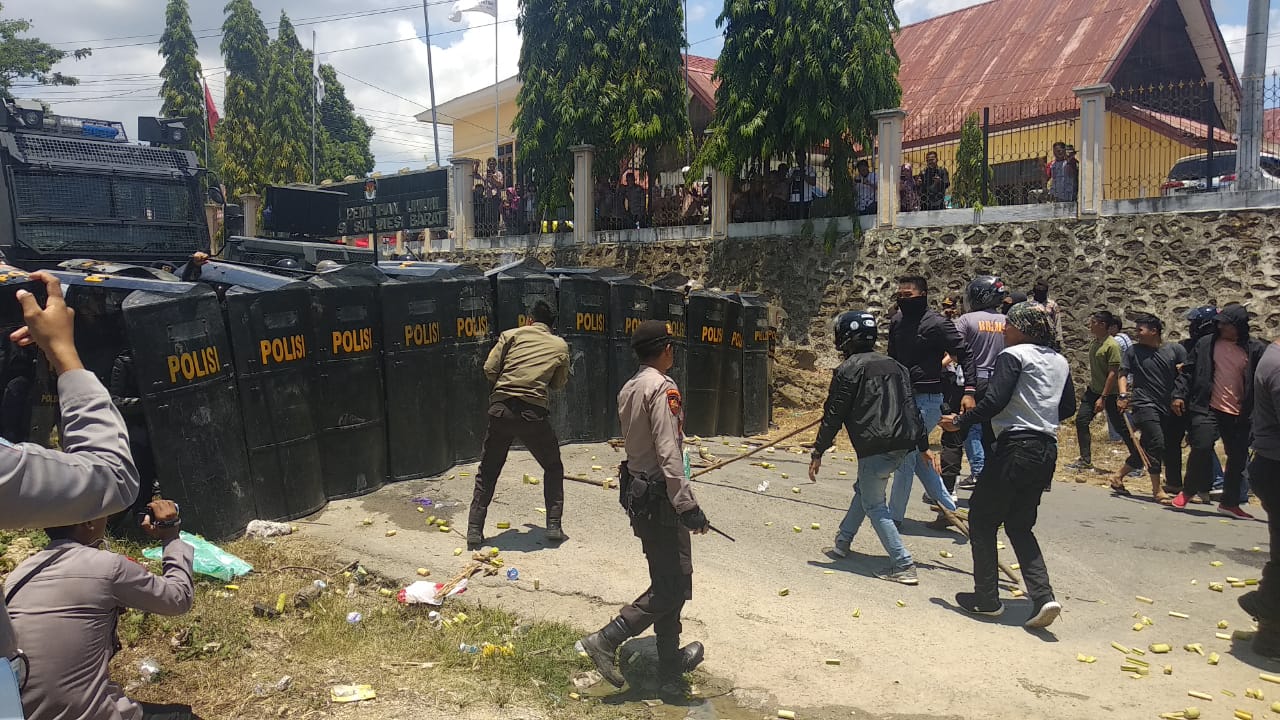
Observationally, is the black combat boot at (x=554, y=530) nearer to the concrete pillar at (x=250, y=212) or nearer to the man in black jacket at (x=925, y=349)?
the man in black jacket at (x=925, y=349)

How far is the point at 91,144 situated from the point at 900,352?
9.48 metres

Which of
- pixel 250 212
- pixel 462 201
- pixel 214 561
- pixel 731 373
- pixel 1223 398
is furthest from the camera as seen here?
pixel 250 212

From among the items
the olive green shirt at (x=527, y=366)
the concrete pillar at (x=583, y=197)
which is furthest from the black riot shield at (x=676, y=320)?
the concrete pillar at (x=583, y=197)

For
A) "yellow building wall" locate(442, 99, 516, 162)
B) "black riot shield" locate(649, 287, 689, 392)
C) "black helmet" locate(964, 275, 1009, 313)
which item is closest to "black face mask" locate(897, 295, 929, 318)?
"black helmet" locate(964, 275, 1009, 313)

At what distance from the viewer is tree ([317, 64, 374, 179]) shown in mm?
48781

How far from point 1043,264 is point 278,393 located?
400 inches

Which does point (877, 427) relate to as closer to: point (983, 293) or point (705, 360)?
point (983, 293)

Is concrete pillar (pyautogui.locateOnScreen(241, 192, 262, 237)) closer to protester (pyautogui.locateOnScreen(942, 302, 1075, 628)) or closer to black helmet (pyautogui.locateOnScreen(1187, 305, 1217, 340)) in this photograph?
black helmet (pyautogui.locateOnScreen(1187, 305, 1217, 340))

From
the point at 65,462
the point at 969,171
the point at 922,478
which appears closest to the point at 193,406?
the point at 65,462

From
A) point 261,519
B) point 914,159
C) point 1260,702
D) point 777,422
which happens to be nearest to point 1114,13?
point 914,159

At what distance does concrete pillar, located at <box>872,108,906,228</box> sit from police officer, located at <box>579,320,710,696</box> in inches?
407

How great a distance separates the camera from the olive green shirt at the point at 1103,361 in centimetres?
954

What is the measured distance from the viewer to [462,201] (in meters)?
21.0

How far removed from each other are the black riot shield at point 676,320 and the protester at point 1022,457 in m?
5.44
